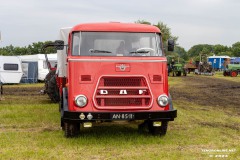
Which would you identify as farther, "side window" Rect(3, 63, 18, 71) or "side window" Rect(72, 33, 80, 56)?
"side window" Rect(3, 63, 18, 71)

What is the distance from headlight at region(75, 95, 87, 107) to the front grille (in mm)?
223

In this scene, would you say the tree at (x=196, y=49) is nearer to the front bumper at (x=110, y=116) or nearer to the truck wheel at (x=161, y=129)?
the truck wheel at (x=161, y=129)

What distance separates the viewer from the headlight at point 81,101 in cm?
801

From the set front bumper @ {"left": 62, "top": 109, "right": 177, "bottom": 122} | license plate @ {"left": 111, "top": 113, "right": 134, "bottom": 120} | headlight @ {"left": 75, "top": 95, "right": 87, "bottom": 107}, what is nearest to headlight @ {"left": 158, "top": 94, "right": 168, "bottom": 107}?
front bumper @ {"left": 62, "top": 109, "right": 177, "bottom": 122}

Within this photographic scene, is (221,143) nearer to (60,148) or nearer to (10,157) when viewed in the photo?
(60,148)

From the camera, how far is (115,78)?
27.0ft

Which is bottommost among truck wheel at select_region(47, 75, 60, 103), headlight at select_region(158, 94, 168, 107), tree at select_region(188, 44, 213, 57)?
truck wheel at select_region(47, 75, 60, 103)

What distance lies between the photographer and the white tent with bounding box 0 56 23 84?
29.3 metres

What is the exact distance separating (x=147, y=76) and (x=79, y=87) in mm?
1453

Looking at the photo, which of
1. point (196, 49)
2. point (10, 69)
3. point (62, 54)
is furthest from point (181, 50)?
point (62, 54)

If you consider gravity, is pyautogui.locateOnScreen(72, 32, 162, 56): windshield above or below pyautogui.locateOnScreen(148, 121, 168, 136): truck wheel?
above

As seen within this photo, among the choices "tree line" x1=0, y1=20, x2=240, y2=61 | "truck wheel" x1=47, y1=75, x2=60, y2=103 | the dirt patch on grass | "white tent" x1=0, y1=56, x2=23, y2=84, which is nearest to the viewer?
"truck wheel" x1=47, y1=75, x2=60, y2=103

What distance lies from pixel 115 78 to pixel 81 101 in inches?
33.8

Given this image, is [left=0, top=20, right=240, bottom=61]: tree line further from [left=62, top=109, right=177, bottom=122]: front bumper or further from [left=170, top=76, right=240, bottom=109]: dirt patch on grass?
[left=62, top=109, right=177, bottom=122]: front bumper
